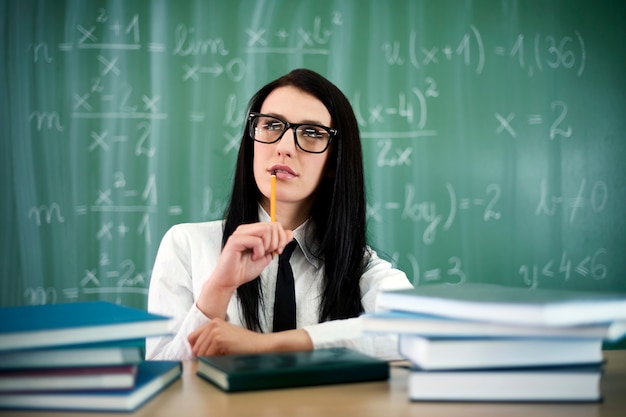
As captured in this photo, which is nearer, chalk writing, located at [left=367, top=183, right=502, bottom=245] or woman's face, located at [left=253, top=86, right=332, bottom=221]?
woman's face, located at [left=253, top=86, right=332, bottom=221]

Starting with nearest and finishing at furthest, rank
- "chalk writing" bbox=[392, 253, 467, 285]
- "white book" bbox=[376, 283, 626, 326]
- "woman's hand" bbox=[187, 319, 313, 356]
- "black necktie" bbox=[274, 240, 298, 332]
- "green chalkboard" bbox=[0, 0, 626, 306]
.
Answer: "white book" bbox=[376, 283, 626, 326], "woman's hand" bbox=[187, 319, 313, 356], "black necktie" bbox=[274, 240, 298, 332], "green chalkboard" bbox=[0, 0, 626, 306], "chalk writing" bbox=[392, 253, 467, 285]

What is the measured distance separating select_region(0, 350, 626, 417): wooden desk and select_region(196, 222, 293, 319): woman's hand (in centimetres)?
49

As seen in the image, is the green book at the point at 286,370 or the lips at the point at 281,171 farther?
the lips at the point at 281,171

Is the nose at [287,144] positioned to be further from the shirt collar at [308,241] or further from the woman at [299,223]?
the shirt collar at [308,241]

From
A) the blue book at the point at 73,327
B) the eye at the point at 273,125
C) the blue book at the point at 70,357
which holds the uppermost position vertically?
the eye at the point at 273,125

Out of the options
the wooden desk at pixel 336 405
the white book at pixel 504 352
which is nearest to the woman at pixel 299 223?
the wooden desk at pixel 336 405

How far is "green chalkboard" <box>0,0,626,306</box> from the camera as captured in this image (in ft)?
8.66

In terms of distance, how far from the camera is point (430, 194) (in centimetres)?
284

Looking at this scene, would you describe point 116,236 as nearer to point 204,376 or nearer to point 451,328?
point 204,376

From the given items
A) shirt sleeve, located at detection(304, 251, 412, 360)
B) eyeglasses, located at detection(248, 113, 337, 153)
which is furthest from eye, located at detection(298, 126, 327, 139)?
shirt sleeve, located at detection(304, 251, 412, 360)

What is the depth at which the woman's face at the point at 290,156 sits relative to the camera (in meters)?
1.72

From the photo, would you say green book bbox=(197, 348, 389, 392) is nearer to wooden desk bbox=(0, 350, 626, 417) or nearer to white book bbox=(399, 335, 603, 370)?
wooden desk bbox=(0, 350, 626, 417)

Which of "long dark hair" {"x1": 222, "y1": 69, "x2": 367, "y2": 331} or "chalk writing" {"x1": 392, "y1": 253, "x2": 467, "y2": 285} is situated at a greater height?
"long dark hair" {"x1": 222, "y1": 69, "x2": 367, "y2": 331}

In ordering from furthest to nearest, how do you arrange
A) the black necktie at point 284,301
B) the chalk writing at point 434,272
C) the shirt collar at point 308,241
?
the chalk writing at point 434,272 → the shirt collar at point 308,241 → the black necktie at point 284,301
